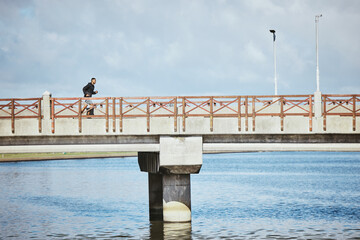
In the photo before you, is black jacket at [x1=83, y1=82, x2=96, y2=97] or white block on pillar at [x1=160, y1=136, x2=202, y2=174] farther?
black jacket at [x1=83, y1=82, x2=96, y2=97]

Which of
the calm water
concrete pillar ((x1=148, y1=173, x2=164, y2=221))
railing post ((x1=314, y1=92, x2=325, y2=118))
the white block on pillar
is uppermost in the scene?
railing post ((x1=314, y1=92, x2=325, y2=118))

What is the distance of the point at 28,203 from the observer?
45438 mm

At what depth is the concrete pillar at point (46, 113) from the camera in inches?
1108

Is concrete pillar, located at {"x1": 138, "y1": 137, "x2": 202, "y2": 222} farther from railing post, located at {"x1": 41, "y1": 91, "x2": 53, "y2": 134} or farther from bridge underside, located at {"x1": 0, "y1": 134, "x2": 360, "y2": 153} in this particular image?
railing post, located at {"x1": 41, "y1": 91, "x2": 53, "y2": 134}

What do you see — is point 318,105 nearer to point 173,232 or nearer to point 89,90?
point 173,232

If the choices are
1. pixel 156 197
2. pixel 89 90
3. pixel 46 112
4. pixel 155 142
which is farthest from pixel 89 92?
pixel 156 197

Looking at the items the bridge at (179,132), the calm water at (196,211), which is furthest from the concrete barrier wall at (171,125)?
the calm water at (196,211)

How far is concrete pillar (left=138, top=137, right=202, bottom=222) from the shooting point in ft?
91.7

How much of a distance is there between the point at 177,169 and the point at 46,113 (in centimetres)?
708

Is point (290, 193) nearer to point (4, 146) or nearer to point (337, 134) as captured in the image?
point (337, 134)

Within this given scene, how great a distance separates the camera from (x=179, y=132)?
28.2 meters

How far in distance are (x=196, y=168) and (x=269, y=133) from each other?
157 inches

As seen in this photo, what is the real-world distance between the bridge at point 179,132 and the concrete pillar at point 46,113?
0.05m

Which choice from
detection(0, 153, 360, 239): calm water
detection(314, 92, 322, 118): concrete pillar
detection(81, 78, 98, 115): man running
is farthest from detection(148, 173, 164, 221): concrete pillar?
detection(314, 92, 322, 118): concrete pillar
